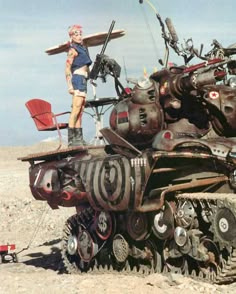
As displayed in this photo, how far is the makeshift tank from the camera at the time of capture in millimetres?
10094

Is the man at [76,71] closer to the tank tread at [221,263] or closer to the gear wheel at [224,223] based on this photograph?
the tank tread at [221,263]

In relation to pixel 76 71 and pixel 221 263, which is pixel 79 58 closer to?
pixel 76 71

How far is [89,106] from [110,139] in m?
1.52

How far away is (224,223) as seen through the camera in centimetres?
957

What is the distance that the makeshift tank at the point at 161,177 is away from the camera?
10.1 meters

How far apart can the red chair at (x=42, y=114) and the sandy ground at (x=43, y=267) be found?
2829mm

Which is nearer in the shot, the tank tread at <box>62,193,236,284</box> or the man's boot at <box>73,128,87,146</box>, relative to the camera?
the tank tread at <box>62,193,236,284</box>

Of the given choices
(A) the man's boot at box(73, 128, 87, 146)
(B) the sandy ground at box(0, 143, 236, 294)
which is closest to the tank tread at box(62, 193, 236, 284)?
(B) the sandy ground at box(0, 143, 236, 294)

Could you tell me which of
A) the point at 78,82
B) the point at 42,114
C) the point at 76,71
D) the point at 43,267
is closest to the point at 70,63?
the point at 76,71

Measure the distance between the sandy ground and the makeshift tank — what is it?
0.40 meters

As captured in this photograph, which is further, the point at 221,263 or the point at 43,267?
the point at 43,267

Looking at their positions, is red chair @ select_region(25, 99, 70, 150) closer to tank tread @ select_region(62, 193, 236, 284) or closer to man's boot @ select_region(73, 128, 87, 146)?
man's boot @ select_region(73, 128, 87, 146)

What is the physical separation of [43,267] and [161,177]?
4.33m

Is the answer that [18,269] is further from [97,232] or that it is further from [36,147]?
[36,147]
